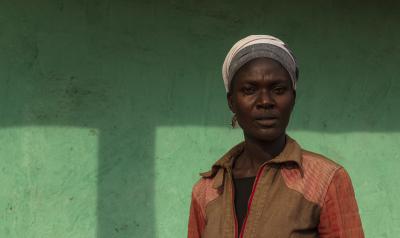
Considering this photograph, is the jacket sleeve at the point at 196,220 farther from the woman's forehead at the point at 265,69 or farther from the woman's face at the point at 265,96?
the woman's forehead at the point at 265,69

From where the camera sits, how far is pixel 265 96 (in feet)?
6.73

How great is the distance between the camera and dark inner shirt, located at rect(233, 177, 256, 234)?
6.71 ft

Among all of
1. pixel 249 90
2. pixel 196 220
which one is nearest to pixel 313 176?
pixel 249 90

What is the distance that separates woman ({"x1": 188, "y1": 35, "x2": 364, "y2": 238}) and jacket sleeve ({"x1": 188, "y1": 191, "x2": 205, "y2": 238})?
0.02 m

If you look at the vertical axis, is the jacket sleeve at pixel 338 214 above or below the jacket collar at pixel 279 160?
below

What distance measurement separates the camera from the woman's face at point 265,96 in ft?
6.72

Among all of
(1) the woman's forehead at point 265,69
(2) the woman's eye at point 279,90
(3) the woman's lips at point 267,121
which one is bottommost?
(3) the woman's lips at point 267,121

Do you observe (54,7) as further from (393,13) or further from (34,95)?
(393,13)

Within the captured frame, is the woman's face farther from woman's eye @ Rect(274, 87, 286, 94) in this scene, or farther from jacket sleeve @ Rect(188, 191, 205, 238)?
jacket sleeve @ Rect(188, 191, 205, 238)

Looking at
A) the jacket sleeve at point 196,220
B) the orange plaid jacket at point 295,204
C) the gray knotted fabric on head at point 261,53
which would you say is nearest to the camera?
the orange plaid jacket at point 295,204

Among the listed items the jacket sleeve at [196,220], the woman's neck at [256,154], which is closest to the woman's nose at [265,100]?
the woman's neck at [256,154]

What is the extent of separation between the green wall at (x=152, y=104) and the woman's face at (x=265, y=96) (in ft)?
5.74

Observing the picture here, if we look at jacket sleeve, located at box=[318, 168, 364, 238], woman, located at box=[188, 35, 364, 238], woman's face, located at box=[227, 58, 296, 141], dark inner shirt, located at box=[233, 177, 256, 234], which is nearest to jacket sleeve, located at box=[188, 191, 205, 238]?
woman, located at box=[188, 35, 364, 238]

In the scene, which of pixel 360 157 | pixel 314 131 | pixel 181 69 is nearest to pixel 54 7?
pixel 181 69
